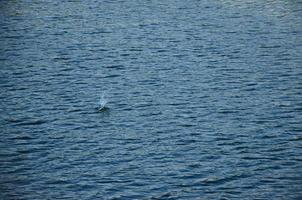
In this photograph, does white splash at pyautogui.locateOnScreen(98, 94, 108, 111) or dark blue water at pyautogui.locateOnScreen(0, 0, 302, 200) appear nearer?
dark blue water at pyautogui.locateOnScreen(0, 0, 302, 200)

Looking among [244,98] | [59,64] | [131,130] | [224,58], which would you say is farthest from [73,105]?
[224,58]

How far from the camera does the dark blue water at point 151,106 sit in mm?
41625

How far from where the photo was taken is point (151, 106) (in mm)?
56062

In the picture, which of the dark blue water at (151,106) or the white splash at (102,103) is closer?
the dark blue water at (151,106)

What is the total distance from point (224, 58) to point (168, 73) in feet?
30.7

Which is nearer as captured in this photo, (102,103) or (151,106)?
(102,103)

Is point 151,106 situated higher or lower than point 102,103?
lower

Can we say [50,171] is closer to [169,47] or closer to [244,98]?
[244,98]

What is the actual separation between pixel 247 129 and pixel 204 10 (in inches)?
2005

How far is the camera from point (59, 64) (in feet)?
224

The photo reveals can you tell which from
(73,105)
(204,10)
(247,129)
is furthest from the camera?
(204,10)

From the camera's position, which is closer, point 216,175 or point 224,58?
point 216,175

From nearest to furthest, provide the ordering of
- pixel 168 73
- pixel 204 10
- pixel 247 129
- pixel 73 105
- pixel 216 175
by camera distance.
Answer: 1. pixel 216 175
2. pixel 247 129
3. pixel 73 105
4. pixel 168 73
5. pixel 204 10

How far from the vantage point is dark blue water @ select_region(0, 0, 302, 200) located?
41.6 m
